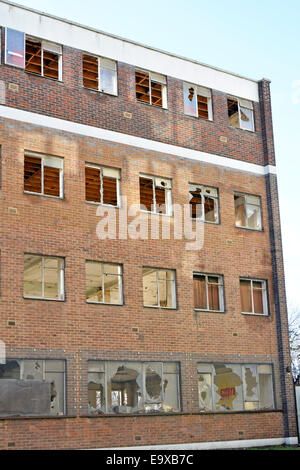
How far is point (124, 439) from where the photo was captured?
2420cm

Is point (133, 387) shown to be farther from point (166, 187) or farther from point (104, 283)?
point (166, 187)

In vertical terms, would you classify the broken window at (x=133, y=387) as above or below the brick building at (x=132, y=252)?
below

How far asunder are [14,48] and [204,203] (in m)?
9.12

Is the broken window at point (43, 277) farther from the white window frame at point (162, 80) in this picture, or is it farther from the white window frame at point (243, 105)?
the white window frame at point (243, 105)

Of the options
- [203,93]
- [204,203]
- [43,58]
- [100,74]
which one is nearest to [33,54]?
[43,58]

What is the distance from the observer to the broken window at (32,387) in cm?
2244

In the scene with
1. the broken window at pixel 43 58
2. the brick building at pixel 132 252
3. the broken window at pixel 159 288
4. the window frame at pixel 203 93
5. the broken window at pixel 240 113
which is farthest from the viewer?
the broken window at pixel 240 113

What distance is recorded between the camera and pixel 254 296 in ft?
95.9

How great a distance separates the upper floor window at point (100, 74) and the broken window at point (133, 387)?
32.7 feet

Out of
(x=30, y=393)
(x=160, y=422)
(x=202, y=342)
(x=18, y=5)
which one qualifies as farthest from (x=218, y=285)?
(x=18, y=5)

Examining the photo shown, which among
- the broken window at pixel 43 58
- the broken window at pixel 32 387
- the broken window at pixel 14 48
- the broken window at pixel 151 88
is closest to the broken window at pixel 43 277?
the broken window at pixel 32 387

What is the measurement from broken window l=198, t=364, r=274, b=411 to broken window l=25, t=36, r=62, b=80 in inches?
464
